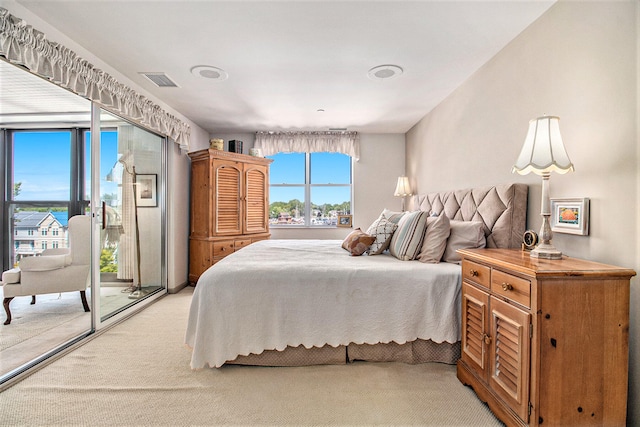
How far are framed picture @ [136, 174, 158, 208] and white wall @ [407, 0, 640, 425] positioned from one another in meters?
3.69

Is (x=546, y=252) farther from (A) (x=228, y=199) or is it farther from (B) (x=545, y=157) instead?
(A) (x=228, y=199)

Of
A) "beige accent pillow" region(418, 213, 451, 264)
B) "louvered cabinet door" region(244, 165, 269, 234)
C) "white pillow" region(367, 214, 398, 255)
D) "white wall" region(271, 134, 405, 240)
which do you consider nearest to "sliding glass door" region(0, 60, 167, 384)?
"louvered cabinet door" region(244, 165, 269, 234)

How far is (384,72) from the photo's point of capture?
8.86 ft

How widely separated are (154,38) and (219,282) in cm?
188

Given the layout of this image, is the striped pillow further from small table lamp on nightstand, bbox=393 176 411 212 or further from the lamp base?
small table lamp on nightstand, bbox=393 176 411 212

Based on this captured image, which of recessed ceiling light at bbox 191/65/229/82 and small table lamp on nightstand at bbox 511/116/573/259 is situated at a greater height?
recessed ceiling light at bbox 191/65/229/82

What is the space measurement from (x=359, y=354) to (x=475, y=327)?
801mm

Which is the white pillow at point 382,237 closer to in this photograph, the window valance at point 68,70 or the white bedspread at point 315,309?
the white bedspread at point 315,309

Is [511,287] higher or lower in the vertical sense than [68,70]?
lower

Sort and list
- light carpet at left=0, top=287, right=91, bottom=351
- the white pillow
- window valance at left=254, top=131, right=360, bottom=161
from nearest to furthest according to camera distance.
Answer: light carpet at left=0, top=287, right=91, bottom=351 < the white pillow < window valance at left=254, top=131, right=360, bottom=161

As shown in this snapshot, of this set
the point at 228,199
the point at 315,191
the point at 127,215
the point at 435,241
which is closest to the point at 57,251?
the point at 127,215

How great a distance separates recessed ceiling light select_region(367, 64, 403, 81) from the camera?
103 inches

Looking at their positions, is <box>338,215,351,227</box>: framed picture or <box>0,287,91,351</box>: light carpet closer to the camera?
<box>0,287,91,351</box>: light carpet

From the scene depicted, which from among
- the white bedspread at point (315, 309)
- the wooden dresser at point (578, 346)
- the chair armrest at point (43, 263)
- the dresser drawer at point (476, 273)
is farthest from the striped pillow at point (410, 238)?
the chair armrest at point (43, 263)
